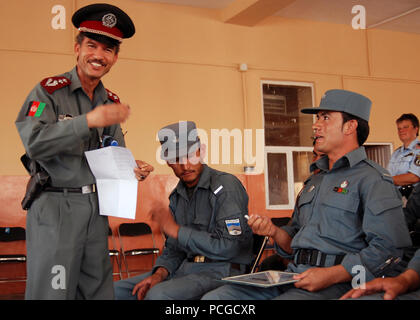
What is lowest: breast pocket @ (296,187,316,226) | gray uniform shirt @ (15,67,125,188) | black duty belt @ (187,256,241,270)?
black duty belt @ (187,256,241,270)

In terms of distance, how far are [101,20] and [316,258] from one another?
1473 millimetres

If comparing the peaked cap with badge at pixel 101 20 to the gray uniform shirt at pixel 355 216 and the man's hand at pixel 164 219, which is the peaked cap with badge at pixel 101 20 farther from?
the gray uniform shirt at pixel 355 216

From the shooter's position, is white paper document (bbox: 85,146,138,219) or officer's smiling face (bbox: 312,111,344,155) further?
officer's smiling face (bbox: 312,111,344,155)

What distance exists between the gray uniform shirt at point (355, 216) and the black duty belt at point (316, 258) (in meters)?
0.02

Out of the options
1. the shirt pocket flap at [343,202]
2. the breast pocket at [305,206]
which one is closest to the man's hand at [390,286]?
the shirt pocket flap at [343,202]

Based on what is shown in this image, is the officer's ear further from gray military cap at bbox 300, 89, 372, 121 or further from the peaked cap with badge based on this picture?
the peaked cap with badge

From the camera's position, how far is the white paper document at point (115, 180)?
181cm

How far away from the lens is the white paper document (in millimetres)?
1813

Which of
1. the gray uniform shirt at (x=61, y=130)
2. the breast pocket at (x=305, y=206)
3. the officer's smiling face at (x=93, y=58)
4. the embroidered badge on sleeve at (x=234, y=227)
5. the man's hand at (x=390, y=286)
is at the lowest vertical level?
the man's hand at (x=390, y=286)

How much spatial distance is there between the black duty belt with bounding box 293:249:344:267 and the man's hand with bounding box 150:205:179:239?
723 mm

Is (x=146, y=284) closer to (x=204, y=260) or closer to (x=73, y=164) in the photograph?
A: (x=204, y=260)

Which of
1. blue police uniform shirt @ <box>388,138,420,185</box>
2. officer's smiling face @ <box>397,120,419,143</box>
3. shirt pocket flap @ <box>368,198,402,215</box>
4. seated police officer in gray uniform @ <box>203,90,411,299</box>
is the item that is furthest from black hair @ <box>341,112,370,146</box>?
officer's smiling face @ <box>397,120,419,143</box>

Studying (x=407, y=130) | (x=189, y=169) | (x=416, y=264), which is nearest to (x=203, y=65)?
(x=407, y=130)
